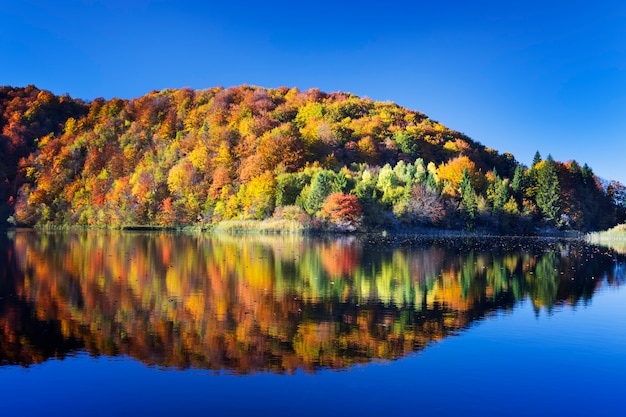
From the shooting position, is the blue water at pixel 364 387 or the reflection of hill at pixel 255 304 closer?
the blue water at pixel 364 387

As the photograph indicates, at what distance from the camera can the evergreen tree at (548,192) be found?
87.1m

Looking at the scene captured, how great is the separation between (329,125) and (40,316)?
304 ft

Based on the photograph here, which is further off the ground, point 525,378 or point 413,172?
point 413,172

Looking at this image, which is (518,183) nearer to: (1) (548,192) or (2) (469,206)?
(1) (548,192)

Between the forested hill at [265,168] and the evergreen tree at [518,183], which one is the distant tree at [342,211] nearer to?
the forested hill at [265,168]

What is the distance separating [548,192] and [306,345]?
84975mm

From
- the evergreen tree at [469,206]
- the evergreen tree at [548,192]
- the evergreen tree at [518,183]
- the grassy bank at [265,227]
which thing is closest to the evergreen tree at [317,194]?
the grassy bank at [265,227]

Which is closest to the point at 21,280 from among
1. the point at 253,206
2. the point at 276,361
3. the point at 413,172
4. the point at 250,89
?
the point at 276,361

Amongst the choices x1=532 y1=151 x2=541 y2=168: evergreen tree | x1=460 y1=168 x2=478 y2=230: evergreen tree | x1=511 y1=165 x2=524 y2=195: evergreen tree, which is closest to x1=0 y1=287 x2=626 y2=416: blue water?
x1=460 y1=168 x2=478 y2=230: evergreen tree

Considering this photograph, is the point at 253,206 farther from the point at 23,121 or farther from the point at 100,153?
the point at 23,121

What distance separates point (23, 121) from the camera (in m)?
127

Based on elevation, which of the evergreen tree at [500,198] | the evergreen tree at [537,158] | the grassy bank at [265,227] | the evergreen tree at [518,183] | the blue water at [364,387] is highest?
the evergreen tree at [537,158]

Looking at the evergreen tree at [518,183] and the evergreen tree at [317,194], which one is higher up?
the evergreen tree at [518,183]

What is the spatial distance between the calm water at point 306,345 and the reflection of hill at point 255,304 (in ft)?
0.25
